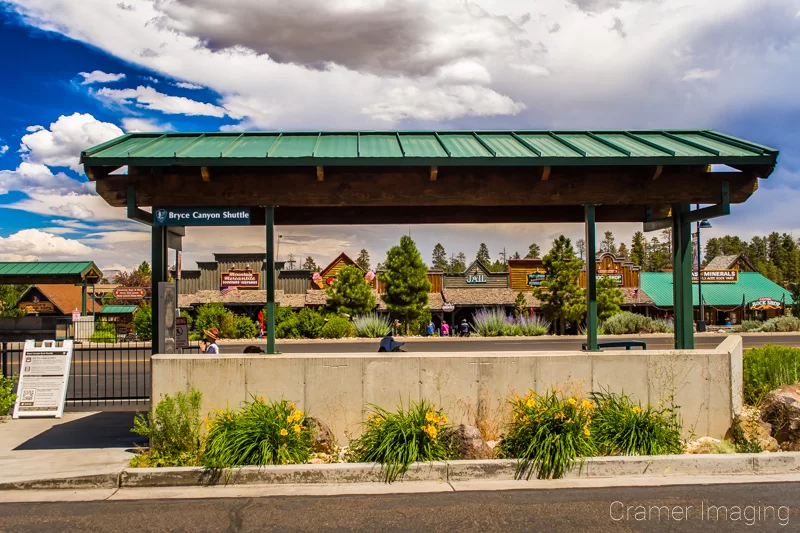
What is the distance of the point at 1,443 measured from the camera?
338 inches

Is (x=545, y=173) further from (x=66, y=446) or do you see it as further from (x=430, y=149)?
(x=66, y=446)

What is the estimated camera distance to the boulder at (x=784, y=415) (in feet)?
25.2

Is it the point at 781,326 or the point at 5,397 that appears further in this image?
the point at 781,326

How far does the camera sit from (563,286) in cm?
3531

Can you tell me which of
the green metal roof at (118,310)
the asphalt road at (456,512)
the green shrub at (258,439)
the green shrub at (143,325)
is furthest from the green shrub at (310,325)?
the asphalt road at (456,512)

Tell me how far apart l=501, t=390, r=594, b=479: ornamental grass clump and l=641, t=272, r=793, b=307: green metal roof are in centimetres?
4126

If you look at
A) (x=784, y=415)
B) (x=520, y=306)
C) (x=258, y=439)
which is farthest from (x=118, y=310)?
(x=784, y=415)

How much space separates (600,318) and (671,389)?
3123cm

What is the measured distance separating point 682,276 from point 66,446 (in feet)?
31.5

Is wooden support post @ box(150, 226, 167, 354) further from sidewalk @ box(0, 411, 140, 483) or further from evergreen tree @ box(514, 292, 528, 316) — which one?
evergreen tree @ box(514, 292, 528, 316)

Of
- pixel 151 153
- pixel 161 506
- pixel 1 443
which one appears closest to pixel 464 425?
pixel 161 506

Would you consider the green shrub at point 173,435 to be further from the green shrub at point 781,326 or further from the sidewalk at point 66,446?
the green shrub at point 781,326

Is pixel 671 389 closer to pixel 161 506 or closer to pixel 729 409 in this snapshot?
pixel 729 409

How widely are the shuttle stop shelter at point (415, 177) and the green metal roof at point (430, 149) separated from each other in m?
0.02
